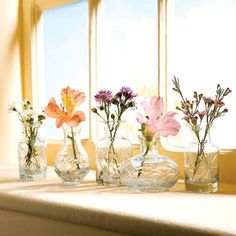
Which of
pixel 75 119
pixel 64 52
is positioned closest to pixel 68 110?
pixel 75 119

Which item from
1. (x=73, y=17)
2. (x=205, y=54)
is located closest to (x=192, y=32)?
(x=205, y=54)

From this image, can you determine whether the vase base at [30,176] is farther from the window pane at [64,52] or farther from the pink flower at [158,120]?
the pink flower at [158,120]

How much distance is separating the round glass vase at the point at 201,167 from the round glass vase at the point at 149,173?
1.6 inches

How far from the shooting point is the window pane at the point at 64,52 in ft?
5.24

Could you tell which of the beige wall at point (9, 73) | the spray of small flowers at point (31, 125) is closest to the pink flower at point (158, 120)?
the spray of small flowers at point (31, 125)

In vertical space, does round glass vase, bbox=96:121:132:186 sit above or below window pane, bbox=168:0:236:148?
below

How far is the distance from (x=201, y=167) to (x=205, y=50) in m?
0.41

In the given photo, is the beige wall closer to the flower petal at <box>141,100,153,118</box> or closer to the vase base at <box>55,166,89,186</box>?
the vase base at <box>55,166,89,186</box>

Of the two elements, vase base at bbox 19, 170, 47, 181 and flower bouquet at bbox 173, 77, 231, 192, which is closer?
flower bouquet at bbox 173, 77, 231, 192

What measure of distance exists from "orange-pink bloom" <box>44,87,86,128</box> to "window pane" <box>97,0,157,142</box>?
0.26 m

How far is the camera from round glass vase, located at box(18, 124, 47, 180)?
130 cm

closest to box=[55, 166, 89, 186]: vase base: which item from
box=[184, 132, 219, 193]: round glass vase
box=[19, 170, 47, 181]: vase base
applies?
box=[19, 170, 47, 181]: vase base

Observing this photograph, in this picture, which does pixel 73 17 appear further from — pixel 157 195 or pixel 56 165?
pixel 157 195

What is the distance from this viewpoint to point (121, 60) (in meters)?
1.49
